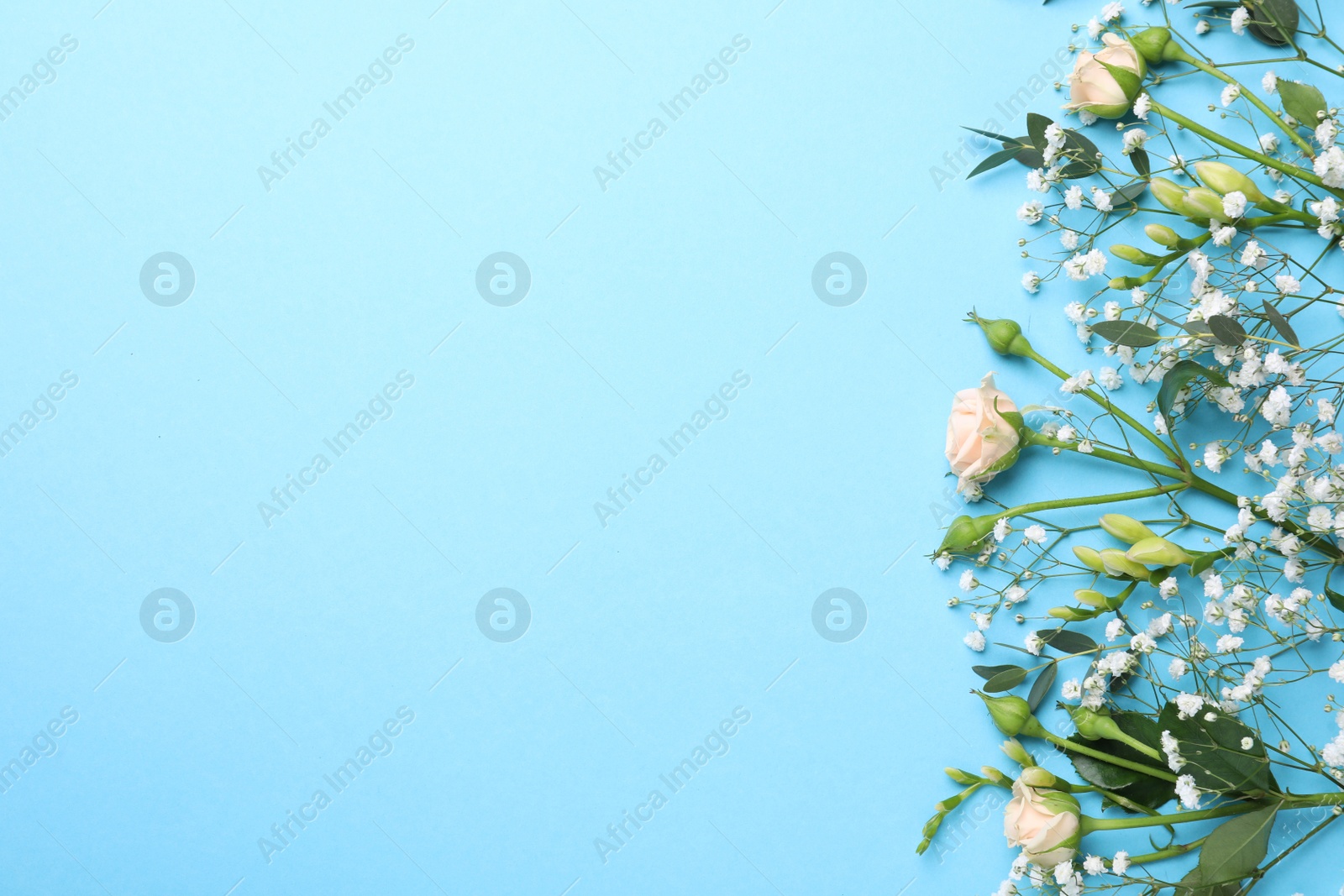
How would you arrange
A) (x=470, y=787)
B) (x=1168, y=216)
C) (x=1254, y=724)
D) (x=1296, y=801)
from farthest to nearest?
(x=470, y=787), (x=1168, y=216), (x=1254, y=724), (x=1296, y=801)

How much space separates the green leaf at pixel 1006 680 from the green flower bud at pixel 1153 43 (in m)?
1.13

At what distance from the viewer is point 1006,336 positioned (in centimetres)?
162

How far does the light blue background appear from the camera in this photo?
1.71 m

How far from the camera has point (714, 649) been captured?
174cm

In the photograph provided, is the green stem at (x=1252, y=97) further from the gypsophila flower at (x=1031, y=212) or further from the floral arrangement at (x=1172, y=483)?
the gypsophila flower at (x=1031, y=212)

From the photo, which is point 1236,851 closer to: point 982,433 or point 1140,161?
point 982,433

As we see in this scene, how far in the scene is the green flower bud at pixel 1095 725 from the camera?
4.71ft

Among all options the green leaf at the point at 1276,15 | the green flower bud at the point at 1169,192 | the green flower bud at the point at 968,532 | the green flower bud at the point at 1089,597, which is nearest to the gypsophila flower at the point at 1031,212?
the green flower bud at the point at 1169,192

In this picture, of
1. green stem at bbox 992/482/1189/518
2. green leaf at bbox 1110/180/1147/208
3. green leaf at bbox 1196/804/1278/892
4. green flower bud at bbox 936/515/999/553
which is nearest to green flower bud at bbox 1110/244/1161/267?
green leaf at bbox 1110/180/1147/208

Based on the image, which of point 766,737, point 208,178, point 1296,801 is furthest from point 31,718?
point 1296,801

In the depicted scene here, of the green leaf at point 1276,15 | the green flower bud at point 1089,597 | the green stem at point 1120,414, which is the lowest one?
the green flower bud at point 1089,597

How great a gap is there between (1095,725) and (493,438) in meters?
1.20

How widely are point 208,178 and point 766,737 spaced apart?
162 cm

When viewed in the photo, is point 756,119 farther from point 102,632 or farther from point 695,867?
point 102,632
